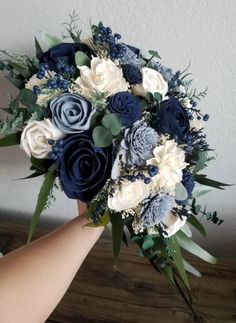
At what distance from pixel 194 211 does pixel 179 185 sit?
0.15 m

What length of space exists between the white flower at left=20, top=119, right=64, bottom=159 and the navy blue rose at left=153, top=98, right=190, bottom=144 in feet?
0.48

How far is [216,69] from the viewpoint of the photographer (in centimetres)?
71

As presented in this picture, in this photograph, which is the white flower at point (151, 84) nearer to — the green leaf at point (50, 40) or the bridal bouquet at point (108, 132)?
the bridal bouquet at point (108, 132)

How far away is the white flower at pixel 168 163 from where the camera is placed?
53cm

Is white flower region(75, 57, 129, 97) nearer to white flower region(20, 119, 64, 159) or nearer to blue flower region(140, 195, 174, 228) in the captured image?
white flower region(20, 119, 64, 159)

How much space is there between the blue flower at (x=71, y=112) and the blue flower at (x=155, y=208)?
5.8 inches

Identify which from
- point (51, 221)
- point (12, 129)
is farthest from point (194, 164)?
point (51, 221)

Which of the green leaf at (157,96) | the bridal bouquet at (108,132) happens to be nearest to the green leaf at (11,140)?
the bridal bouquet at (108,132)

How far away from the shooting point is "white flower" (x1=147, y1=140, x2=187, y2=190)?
0.53 meters

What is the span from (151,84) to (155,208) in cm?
19

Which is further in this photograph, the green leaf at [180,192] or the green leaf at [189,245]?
the green leaf at [189,245]

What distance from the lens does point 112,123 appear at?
1.67 ft

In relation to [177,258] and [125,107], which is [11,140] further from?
[177,258]

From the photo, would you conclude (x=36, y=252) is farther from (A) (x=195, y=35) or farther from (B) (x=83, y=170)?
(A) (x=195, y=35)
